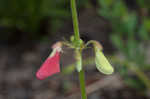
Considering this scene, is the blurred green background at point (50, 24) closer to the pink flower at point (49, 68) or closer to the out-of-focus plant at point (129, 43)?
the out-of-focus plant at point (129, 43)

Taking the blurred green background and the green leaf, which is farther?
the blurred green background

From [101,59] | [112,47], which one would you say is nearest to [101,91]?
[112,47]

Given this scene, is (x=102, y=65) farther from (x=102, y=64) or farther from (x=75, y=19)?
(x=75, y=19)

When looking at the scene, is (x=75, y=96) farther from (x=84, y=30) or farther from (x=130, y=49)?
(x=84, y=30)

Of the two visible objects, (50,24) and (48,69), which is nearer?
(48,69)

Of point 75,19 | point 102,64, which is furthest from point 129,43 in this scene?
point 75,19

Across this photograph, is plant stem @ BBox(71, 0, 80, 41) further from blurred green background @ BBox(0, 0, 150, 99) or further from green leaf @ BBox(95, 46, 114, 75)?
blurred green background @ BBox(0, 0, 150, 99)

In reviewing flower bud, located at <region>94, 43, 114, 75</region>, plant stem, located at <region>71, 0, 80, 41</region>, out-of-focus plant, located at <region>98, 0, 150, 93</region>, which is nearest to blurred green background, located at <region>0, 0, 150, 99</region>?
out-of-focus plant, located at <region>98, 0, 150, 93</region>

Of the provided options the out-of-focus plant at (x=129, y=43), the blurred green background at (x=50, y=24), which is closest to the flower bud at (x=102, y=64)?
the out-of-focus plant at (x=129, y=43)
